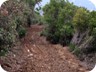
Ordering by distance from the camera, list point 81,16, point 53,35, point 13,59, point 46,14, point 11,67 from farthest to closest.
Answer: point 46,14, point 53,35, point 81,16, point 13,59, point 11,67

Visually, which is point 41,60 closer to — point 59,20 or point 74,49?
point 74,49

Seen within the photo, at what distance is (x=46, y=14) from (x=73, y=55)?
9.29ft

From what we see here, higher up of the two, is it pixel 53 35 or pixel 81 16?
pixel 81 16

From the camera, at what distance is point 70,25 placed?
8.10 meters

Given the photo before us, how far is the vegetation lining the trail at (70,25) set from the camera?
6.99 meters

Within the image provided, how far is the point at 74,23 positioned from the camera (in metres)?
7.59

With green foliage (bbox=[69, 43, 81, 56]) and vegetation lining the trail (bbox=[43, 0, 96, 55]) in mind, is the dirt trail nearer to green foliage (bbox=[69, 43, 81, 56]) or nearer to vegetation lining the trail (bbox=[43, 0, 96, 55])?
green foliage (bbox=[69, 43, 81, 56])

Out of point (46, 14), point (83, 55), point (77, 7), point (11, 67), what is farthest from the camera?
point (46, 14)

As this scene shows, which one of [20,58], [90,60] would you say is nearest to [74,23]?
[90,60]

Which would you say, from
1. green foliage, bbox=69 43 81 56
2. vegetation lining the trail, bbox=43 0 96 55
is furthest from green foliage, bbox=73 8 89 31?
green foliage, bbox=69 43 81 56

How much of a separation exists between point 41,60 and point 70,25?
7.10 ft

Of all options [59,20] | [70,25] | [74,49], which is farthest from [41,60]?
[59,20]

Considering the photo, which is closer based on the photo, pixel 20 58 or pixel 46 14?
pixel 20 58

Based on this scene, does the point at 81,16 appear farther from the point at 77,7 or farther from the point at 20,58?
the point at 20,58
